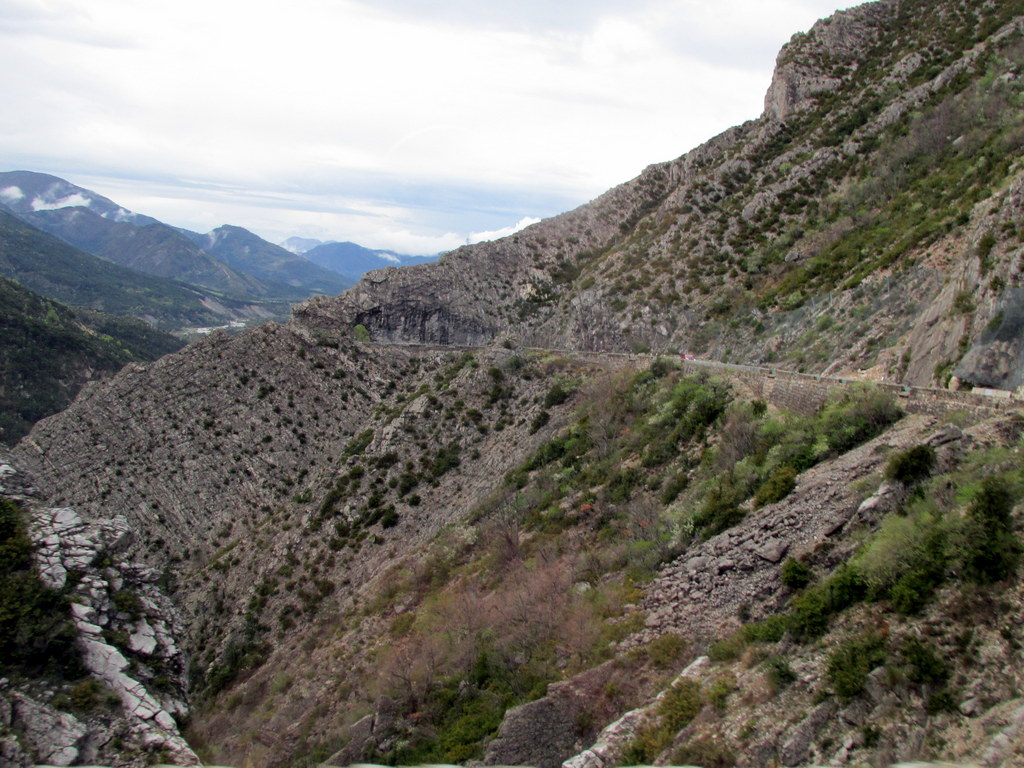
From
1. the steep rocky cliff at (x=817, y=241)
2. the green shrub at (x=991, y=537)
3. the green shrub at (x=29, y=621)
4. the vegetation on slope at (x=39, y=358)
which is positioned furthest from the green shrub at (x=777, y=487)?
the vegetation on slope at (x=39, y=358)

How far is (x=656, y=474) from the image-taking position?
1847 centimetres

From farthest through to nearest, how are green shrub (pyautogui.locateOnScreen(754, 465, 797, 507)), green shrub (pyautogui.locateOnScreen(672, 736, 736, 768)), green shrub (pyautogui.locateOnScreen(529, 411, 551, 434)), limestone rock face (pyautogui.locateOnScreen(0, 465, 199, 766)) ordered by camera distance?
green shrub (pyautogui.locateOnScreen(529, 411, 551, 434))
limestone rock face (pyautogui.locateOnScreen(0, 465, 199, 766))
green shrub (pyautogui.locateOnScreen(754, 465, 797, 507))
green shrub (pyautogui.locateOnScreen(672, 736, 736, 768))

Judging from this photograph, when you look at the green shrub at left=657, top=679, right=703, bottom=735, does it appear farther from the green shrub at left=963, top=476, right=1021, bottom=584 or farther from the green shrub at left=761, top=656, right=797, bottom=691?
the green shrub at left=963, top=476, right=1021, bottom=584

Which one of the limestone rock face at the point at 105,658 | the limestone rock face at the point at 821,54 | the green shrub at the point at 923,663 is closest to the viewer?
the green shrub at the point at 923,663

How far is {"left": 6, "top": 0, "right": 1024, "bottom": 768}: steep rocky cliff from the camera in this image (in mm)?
8109

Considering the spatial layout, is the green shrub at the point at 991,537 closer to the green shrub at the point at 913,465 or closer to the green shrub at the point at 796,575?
the green shrub at the point at 913,465

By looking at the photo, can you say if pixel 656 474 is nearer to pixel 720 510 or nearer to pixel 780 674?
pixel 720 510

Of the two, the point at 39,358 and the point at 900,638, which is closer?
the point at 900,638

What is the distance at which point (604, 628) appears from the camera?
12320mm

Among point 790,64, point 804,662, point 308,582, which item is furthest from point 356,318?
point 804,662

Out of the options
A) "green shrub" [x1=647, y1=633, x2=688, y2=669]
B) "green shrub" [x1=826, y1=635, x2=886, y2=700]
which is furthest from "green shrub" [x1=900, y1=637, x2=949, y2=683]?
"green shrub" [x1=647, y1=633, x2=688, y2=669]

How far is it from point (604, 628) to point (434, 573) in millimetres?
10293

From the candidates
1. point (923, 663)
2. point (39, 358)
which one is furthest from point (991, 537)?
point (39, 358)

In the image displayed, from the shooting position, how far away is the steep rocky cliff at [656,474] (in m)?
8.11
